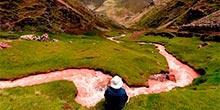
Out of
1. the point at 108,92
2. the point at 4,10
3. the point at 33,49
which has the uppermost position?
the point at 108,92

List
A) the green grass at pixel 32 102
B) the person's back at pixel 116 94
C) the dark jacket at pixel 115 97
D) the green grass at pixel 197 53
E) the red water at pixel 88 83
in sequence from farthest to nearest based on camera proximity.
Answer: the green grass at pixel 197 53 < the red water at pixel 88 83 < the green grass at pixel 32 102 < the dark jacket at pixel 115 97 < the person's back at pixel 116 94

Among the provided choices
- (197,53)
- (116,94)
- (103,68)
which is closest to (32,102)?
(116,94)

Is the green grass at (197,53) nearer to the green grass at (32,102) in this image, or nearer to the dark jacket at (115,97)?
the dark jacket at (115,97)

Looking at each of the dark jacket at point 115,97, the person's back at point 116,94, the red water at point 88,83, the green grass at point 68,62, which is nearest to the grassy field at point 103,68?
the green grass at point 68,62

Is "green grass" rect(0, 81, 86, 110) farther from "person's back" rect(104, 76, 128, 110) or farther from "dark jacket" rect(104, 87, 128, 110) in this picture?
Answer: "person's back" rect(104, 76, 128, 110)

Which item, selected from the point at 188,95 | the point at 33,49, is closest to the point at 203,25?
the point at 33,49

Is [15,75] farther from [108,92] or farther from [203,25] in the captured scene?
[203,25]

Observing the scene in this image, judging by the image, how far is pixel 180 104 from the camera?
88.8 feet

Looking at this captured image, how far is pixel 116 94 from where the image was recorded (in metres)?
22.4

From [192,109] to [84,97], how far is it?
590 inches

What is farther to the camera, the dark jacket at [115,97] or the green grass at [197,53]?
the green grass at [197,53]

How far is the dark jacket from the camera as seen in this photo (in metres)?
22.5

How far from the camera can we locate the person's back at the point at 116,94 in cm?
2209

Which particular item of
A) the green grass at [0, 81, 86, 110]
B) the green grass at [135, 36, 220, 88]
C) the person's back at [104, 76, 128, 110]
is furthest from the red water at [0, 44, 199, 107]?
the person's back at [104, 76, 128, 110]
